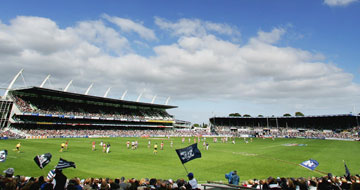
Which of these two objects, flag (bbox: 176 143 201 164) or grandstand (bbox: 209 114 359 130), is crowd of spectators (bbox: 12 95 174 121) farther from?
flag (bbox: 176 143 201 164)

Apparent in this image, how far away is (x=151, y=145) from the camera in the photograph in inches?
1658

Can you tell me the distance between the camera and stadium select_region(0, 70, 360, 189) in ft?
53.7

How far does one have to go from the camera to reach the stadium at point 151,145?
1638 centimetres

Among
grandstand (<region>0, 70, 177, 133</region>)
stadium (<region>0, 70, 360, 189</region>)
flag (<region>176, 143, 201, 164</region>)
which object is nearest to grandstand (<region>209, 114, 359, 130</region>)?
stadium (<region>0, 70, 360, 189</region>)

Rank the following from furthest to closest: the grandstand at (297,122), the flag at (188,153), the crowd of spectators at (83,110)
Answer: the grandstand at (297,122) < the crowd of spectators at (83,110) < the flag at (188,153)

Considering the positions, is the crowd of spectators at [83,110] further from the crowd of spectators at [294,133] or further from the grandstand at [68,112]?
the crowd of spectators at [294,133]

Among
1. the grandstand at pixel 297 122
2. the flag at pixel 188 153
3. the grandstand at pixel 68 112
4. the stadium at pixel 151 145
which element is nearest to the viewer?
the flag at pixel 188 153

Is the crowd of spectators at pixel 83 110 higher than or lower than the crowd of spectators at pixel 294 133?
higher

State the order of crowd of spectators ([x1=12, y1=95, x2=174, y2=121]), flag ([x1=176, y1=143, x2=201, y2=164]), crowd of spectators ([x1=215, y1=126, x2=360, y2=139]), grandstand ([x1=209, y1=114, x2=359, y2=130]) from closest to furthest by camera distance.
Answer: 1. flag ([x1=176, y1=143, x2=201, y2=164])
2. crowd of spectators ([x1=12, y1=95, x2=174, y2=121])
3. crowd of spectators ([x1=215, y1=126, x2=360, y2=139])
4. grandstand ([x1=209, y1=114, x2=359, y2=130])

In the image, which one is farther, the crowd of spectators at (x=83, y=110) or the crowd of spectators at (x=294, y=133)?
the crowd of spectators at (x=294, y=133)

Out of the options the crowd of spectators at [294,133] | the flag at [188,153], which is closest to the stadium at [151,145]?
the crowd of spectators at [294,133]

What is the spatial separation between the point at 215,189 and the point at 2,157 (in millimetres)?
13881

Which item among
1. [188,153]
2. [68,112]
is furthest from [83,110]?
[188,153]

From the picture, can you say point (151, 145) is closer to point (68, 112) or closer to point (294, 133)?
point (68, 112)
